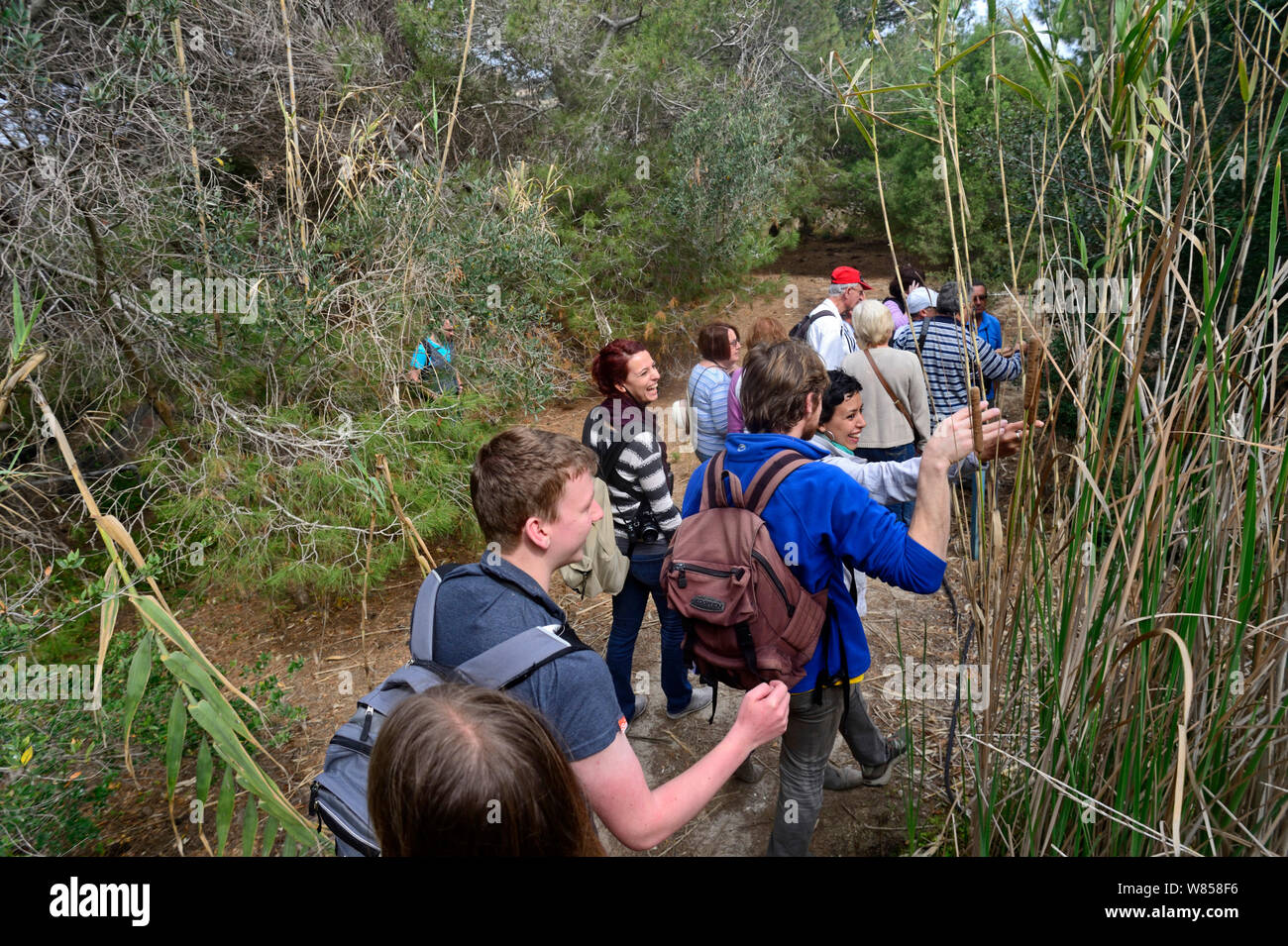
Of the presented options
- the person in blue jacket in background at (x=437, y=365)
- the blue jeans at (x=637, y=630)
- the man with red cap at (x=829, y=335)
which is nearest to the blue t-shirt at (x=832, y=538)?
the blue jeans at (x=637, y=630)

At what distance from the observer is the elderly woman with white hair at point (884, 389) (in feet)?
11.7

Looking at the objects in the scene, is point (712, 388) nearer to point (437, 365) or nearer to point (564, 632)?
point (437, 365)

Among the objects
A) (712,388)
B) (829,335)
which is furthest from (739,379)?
(829,335)

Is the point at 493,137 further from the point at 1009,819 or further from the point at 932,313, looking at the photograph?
the point at 1009,819

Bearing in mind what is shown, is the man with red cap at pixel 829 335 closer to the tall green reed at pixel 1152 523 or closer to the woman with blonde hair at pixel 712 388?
the woman with blonde hair at pixel 712 388

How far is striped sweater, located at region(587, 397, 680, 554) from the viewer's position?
114 inches

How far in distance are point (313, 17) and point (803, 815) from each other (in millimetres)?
6332

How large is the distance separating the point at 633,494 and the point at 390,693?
1646mm

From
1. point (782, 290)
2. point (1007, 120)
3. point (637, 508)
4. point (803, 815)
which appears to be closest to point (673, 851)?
point (803, 815)

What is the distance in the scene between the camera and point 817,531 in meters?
1.90

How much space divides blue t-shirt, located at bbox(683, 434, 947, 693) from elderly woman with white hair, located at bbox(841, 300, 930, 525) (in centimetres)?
163

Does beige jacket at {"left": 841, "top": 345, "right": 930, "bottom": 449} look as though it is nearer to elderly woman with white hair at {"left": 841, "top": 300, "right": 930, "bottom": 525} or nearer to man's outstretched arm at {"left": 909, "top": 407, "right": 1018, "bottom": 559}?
elderly woman with white hair at {"left": 841, "top": 300, "right": 930, "bottom": 525}

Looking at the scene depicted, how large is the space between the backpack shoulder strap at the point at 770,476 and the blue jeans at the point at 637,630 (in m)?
1.05

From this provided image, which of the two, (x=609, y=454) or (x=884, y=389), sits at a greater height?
(x=884, y=389)
